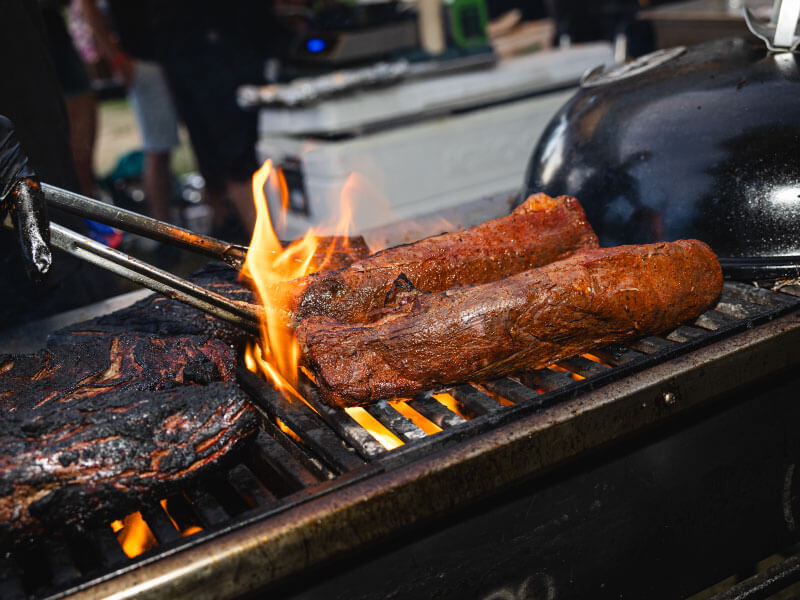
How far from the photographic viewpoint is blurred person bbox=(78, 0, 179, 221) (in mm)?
7801

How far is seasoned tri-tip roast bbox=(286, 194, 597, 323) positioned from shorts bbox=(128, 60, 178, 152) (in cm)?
655

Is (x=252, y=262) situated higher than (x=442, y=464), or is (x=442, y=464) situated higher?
(x=252, y=262)

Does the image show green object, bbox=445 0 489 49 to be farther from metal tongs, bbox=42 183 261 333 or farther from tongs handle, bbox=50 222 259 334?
tongs handle, bbox=50 222 259 334

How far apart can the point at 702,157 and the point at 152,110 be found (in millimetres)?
7053

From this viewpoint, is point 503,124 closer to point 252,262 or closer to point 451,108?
point 451,108

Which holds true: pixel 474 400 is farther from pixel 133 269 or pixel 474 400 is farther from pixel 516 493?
pixel 133 269

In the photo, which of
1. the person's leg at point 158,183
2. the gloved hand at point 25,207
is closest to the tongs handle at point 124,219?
the gloved hand at point 25,207

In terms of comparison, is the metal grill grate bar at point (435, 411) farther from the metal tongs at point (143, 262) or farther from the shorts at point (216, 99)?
the shorts at point (216, 99)

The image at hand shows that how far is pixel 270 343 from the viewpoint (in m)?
2.08

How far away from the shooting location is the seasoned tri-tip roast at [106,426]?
61.2 inches

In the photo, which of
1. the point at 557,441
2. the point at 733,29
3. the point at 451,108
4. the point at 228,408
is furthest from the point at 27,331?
the point at 733,29

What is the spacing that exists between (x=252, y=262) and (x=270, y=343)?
316 millimetres

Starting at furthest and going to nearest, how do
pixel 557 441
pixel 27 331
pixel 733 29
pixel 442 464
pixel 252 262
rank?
pixel 733 29 < pixel 27 331 < pixel 252 262 < pixel 557 441 < pixel 442 464

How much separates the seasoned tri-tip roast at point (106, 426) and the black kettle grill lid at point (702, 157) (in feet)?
4.91
